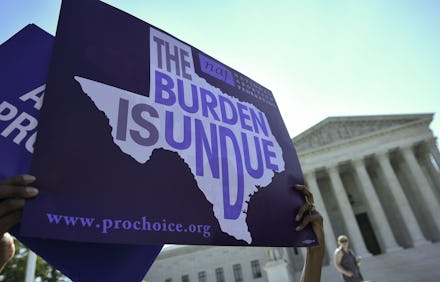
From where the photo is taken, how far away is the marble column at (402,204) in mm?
31600

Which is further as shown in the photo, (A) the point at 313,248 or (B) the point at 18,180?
(A) the point at 313,248

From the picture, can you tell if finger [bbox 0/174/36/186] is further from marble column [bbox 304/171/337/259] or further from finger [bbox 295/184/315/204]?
marble column [bbox 304/171/337/259]

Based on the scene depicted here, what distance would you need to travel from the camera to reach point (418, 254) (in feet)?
95.3

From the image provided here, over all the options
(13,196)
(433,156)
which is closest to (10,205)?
(13,196)

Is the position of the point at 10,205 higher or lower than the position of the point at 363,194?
lower

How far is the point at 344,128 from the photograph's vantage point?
38.3 metres

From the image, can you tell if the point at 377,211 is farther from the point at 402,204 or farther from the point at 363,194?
the point at 363,194

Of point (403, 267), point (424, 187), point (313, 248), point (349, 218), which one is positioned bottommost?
point (403, 267)

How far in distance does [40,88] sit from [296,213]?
1.74 m

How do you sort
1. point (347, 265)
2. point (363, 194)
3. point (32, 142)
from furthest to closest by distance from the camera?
1. point (363, 194)
2. point (347, 265)
3. point (32, 142)

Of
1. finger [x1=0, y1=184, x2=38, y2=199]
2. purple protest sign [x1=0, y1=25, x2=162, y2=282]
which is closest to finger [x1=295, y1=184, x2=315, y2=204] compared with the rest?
purple protest sign [x1=0, y1=25, x2=162, y2=282]

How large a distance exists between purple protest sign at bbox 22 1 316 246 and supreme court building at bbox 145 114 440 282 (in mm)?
32918

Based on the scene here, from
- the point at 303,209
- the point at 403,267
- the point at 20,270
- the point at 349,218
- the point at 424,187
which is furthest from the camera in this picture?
the point at 349,218

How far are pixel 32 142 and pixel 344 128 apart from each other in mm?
40398
